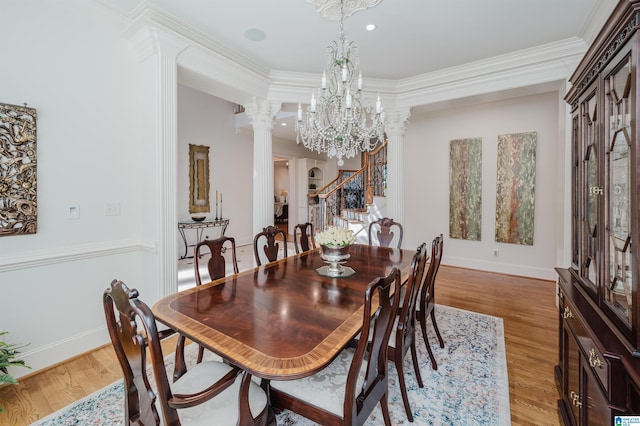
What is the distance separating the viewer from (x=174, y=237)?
281 centimetres

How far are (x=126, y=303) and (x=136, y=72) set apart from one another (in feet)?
9.06

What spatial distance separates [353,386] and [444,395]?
1202 millimetres

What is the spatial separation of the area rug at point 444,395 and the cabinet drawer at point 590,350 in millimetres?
771

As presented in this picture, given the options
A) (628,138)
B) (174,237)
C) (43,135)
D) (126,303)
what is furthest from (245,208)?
(628,138)

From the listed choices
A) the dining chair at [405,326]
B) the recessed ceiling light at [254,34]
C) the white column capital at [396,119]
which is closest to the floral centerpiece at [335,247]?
the dining chair at [405,326]

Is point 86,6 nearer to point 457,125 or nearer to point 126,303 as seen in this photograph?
point 126,303

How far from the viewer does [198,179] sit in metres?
6.35

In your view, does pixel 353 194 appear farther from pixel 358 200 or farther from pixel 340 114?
pixel 340 114

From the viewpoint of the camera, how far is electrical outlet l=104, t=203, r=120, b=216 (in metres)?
2.71

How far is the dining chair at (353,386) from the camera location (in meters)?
1.25

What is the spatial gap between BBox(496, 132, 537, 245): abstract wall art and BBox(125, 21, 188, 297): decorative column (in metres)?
4.99

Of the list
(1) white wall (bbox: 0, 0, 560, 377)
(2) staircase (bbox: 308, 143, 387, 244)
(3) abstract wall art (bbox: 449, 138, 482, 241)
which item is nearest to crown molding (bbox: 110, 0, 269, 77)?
(1) white wall (bbox: 0, 0, 560, 377)

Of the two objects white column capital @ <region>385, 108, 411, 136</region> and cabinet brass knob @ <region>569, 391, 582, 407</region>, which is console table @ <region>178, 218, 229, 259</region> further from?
cabinet brass knob @ <region>569, 391, 582, 407</region>

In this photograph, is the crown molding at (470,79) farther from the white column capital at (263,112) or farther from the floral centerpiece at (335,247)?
the floral centerpiece at (335,247)
